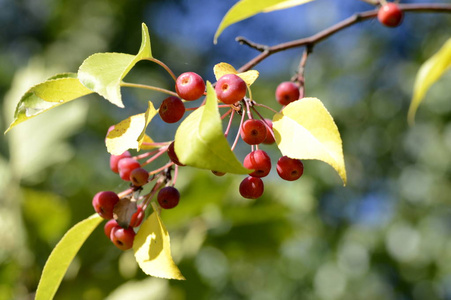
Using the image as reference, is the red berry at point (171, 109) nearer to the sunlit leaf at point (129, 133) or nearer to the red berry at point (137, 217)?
the sunlit leaf at point (129, 133)

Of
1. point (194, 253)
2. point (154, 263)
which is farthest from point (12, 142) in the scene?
point (154, 263)

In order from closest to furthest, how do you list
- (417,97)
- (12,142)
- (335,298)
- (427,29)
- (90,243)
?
(417,97), (90,243), (12,142), (335,298), (427,29)

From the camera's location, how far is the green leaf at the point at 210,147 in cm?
56

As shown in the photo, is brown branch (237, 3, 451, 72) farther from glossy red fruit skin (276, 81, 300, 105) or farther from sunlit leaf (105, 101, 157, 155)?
sunlit leaf (105, 101, 157, 155)

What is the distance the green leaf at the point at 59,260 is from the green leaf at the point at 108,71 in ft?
1.05

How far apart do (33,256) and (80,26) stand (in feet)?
13.6

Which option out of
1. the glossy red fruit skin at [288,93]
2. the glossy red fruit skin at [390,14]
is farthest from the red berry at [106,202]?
the glossy red fruit skin at [390,14]

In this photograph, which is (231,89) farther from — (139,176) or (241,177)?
(241,177)

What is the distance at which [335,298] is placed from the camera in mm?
4262

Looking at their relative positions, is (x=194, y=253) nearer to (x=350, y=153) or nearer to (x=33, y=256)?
(x=33, y=256)

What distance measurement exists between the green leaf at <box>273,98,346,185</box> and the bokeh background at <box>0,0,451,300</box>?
3.98ft

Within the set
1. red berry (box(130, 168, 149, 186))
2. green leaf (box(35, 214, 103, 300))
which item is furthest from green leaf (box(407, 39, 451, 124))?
green leaf (box(35, 214, 103, 300))

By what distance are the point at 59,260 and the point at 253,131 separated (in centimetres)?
44

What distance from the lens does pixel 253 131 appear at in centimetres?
71
